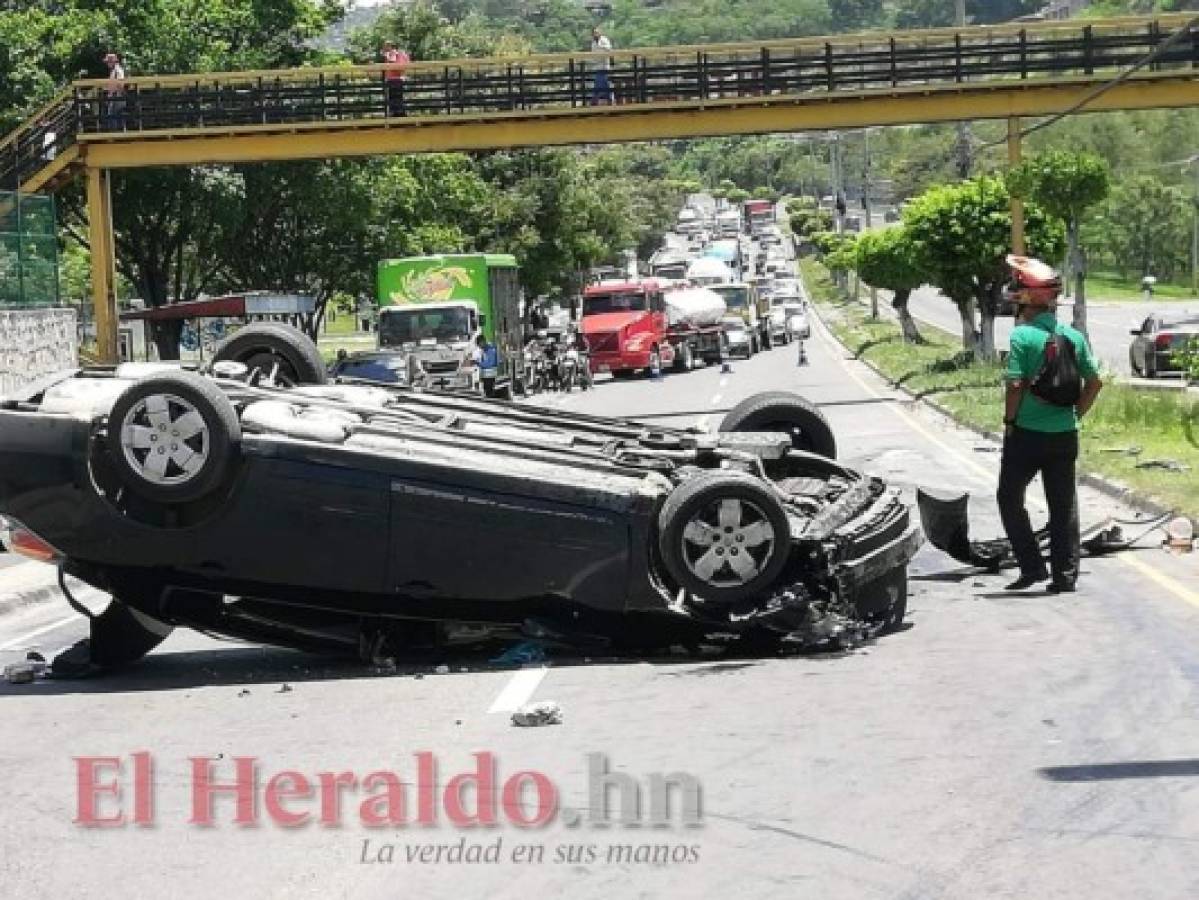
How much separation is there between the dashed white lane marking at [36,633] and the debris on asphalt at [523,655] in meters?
3.89

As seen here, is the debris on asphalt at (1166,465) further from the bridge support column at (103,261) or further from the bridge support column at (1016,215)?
the bridge support column at (103,261)

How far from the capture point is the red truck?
5828cm

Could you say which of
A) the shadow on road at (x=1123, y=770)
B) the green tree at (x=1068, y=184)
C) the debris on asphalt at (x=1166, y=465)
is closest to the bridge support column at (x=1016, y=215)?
the green tree at (x=1068, y=184)

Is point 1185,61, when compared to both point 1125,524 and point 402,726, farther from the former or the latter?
point 402,726

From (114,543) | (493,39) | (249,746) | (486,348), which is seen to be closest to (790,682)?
(249,746)

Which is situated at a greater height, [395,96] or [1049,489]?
[395,96]

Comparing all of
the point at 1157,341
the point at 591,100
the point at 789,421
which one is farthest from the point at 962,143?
the point at 789,421

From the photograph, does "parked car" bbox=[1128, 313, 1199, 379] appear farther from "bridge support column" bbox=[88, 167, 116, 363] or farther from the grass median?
"bridge support column" bbox=[88, 167, 116, 363]

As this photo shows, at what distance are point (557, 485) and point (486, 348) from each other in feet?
101

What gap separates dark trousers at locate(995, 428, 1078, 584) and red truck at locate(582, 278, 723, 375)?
4499 cm

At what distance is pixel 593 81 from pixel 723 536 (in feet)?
113

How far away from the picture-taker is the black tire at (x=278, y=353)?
12.7m

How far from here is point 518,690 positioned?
10227 mm

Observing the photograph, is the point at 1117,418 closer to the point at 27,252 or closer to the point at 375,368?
the point at 375,368
